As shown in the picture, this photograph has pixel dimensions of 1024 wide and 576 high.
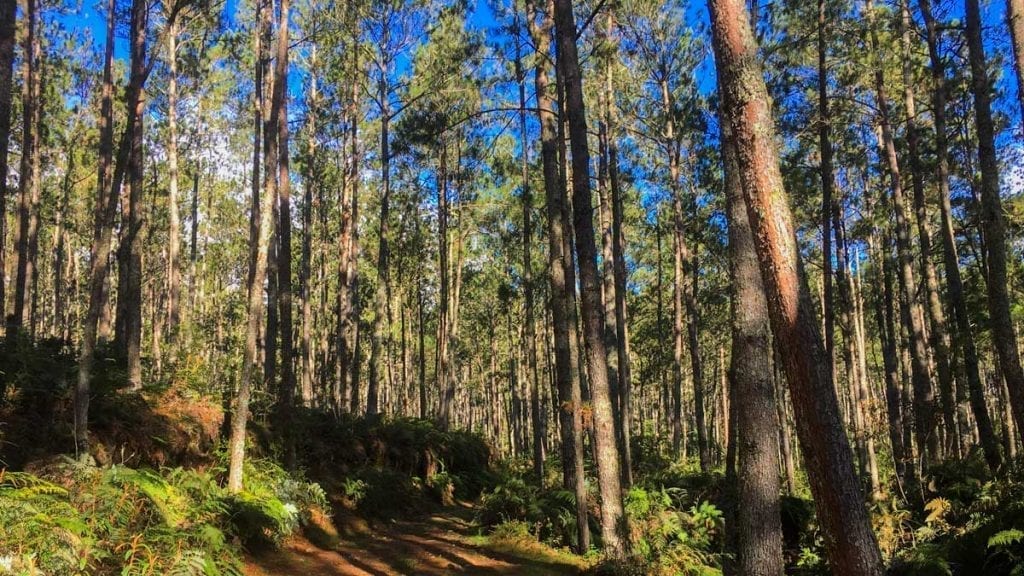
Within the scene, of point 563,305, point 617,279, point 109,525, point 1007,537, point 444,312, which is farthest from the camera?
point 444,312

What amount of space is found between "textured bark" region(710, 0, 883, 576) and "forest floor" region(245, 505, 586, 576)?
514 cm

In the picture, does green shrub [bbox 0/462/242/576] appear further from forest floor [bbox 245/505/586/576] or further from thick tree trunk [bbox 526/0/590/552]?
thick tree trunk [bbox 526/0/590/552]

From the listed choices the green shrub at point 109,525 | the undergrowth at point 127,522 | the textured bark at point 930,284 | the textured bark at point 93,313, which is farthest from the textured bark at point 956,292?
the textured bark at point 93,313

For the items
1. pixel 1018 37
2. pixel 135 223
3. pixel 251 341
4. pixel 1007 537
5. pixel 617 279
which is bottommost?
pixel 1007 537

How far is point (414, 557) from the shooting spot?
897cm

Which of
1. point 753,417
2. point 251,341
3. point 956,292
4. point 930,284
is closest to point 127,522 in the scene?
point 251,341

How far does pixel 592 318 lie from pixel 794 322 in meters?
4.06

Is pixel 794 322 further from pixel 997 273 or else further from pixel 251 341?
pixel 251 341

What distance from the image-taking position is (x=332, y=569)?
7.99 meters

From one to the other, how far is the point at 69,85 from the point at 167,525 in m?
21.9

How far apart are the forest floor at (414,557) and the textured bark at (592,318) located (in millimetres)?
1056

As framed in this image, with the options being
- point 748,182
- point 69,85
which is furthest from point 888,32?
point 69,85

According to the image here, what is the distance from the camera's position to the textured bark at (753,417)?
4.90 metres

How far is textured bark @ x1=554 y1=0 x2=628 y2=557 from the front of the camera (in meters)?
7.63
